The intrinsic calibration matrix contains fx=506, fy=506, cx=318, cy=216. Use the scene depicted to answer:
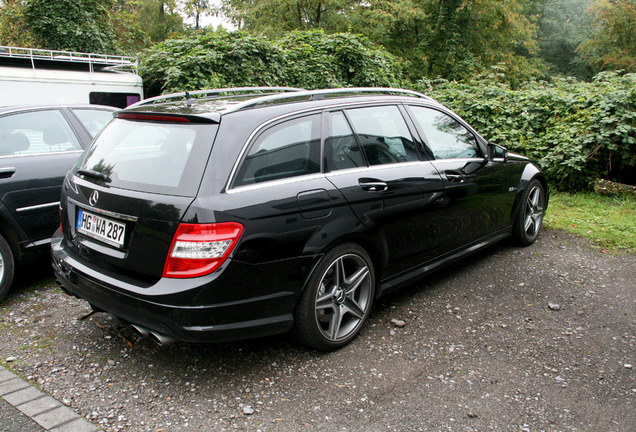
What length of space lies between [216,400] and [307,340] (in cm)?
69

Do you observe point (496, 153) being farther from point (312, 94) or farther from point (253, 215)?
point (253, 215)

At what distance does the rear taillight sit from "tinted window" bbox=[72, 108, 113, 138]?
289cm

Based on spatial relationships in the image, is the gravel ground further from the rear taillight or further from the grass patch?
the grass patch

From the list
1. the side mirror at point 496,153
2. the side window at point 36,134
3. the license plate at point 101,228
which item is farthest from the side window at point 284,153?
the side window at point 36,134

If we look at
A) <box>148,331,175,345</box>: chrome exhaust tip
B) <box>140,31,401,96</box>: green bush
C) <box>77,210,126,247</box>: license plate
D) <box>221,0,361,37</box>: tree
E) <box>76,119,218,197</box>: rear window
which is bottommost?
<box>148,331,175,345</box>: chrome exhaust tip

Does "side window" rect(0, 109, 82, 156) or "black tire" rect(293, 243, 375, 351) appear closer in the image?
"black tire" rect(293, 243, 375, 351)

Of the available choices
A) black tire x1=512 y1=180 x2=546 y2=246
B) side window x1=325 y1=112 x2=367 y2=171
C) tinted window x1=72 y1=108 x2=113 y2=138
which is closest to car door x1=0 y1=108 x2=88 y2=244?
tinted window x1=72 y1=108 x2=113 y2=138

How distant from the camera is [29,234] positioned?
14.5 feet

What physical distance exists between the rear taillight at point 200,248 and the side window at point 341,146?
990mm

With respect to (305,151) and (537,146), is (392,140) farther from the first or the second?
(537,146)

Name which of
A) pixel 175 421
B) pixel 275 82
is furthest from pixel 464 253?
pixel 275 82

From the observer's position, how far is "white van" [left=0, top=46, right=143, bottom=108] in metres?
7.79

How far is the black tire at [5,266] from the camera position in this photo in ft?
13.8

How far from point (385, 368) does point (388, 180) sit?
4.37ft
